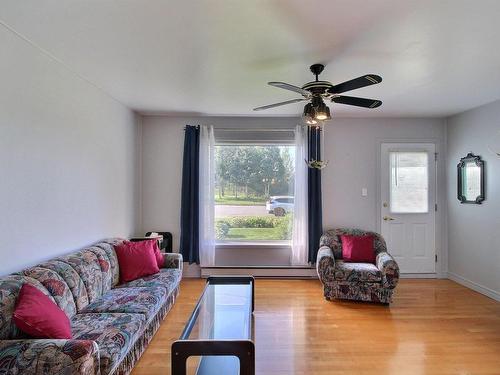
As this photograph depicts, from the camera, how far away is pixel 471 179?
4.28 m

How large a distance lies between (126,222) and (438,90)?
14.4 feet

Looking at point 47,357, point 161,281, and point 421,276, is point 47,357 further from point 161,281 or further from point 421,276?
point 421,276

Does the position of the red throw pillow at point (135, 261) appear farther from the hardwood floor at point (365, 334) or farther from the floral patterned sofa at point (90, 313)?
the hardwood floor at point (365, 334)

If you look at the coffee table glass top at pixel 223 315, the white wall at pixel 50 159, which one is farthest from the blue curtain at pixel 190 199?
the coffee table glass top at pixel 223 315

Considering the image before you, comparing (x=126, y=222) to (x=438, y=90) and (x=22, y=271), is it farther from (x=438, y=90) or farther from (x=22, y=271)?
(x=438, y=90)

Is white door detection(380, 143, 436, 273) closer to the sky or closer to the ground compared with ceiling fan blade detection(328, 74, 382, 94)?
closer to the ground

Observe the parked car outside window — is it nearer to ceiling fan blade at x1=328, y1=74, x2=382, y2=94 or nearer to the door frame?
the door frame

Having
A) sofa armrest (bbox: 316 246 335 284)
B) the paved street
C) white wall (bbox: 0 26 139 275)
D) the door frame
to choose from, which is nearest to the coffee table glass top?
sofa armrest (bbox: 316 246 335 284)

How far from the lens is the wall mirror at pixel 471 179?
410 centimetres

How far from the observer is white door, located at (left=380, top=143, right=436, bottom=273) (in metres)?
4.82

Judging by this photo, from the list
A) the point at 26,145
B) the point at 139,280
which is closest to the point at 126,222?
the point at 139,280

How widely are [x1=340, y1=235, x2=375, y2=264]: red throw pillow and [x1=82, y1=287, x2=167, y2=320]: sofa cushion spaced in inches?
101

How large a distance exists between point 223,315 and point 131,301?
83 cm

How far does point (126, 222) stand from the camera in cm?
430
